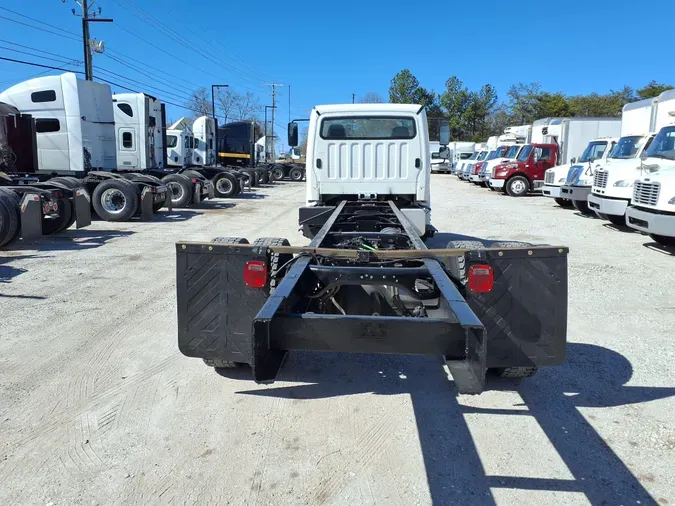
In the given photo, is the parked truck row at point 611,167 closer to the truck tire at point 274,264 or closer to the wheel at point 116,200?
the truck tire at point 274,264

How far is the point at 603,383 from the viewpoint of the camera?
4105mm

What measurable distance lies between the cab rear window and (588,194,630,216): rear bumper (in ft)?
20.9

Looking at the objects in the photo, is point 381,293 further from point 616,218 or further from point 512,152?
point 512,152

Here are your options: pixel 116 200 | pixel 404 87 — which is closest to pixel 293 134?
pixel 116 200

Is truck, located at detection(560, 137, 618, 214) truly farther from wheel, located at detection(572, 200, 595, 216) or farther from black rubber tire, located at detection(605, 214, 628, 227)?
black rubber tire, located at detection(605, 214, 628, 227)

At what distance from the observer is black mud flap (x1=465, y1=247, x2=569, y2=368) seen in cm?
352

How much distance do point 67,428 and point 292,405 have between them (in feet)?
4.51

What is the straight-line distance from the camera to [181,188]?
17.0 metres

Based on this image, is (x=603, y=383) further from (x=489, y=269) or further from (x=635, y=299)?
(x=635, y=299)

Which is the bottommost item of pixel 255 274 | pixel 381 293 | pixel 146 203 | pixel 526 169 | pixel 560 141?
pixel 146 203

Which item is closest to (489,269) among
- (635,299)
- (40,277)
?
(635,299)

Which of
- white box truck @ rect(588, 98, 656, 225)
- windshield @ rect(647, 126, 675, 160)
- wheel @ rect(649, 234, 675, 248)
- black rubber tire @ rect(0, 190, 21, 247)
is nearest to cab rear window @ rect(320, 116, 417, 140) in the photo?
black rubber tire @ rect(0, 190, 21, 247)

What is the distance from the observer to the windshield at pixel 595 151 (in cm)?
1628

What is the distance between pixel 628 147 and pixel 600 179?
4.22ft
